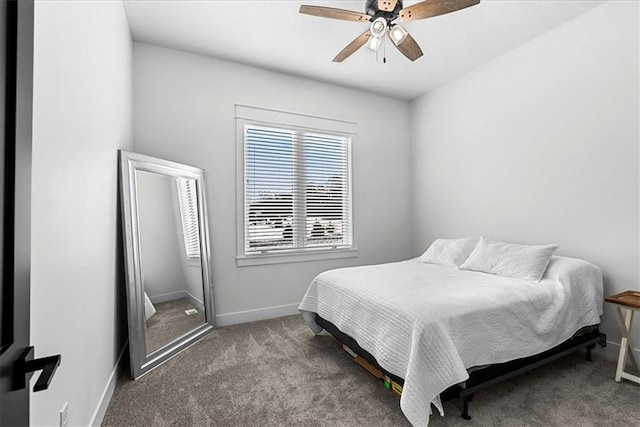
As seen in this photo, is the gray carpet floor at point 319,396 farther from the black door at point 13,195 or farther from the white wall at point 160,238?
the black door at point 13,195

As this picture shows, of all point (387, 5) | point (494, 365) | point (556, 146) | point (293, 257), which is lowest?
point (494, 365)

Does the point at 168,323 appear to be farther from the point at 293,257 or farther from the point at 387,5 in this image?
the point at 387,5

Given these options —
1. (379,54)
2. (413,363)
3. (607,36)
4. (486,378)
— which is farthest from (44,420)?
(607,36)

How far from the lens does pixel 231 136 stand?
352 cm

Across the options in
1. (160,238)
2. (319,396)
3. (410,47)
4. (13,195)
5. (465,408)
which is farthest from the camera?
(160,238)

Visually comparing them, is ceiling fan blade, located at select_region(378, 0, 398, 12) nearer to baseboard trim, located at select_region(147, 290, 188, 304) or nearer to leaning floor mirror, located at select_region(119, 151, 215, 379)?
leaning floor mirror, located at select_region(119, 151, 215, 379)

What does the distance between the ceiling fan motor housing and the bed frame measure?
2371mm

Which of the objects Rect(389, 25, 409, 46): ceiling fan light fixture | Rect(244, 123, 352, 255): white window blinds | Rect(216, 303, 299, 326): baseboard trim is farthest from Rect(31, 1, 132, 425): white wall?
Rect(389, 25, 409, 46): ceiling fan light fixture

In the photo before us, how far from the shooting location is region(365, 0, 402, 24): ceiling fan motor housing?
2191 millimetres

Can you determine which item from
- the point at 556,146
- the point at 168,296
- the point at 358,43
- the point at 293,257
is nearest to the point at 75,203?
the point at 168,296

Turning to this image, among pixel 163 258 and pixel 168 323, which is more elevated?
pixel 163 258

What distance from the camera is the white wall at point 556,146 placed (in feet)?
8.30

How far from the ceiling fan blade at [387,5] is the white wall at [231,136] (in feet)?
6.12

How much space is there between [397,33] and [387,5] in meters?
0.20
